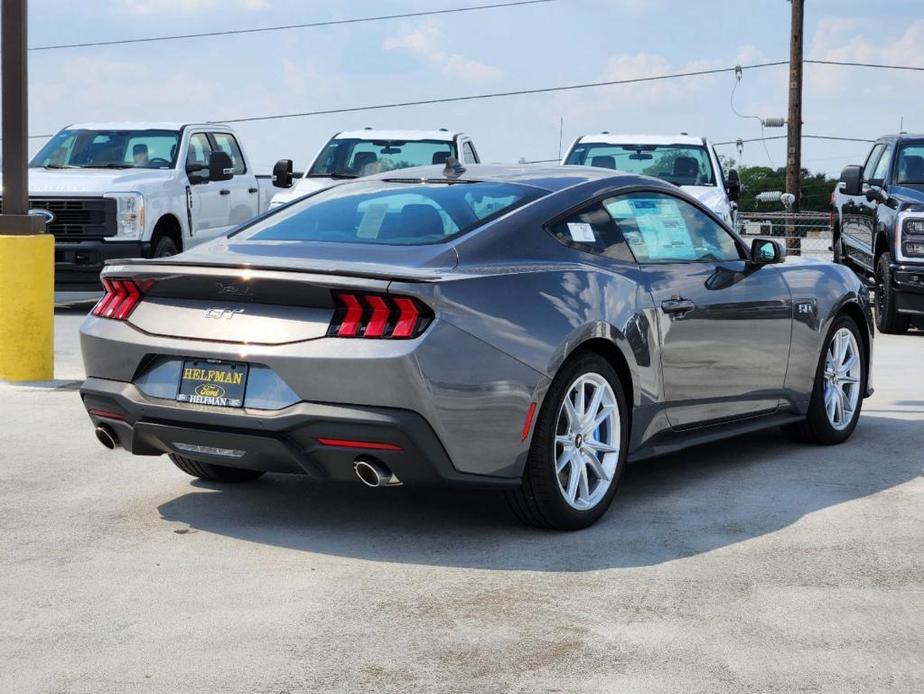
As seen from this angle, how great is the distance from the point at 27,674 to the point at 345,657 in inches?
35.7

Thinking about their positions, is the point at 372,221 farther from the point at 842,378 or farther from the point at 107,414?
the point at 842,378

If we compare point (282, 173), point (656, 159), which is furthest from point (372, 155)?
point (656, 159)

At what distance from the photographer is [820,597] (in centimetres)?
519

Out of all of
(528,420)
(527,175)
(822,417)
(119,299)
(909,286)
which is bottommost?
(822,417)

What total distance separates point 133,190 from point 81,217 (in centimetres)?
62

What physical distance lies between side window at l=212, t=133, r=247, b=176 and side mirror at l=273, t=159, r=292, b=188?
143cm

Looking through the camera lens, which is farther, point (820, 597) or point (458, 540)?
point (458, 540)

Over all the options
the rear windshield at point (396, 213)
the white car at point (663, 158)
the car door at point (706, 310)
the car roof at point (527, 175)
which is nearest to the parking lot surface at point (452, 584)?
the car door at point (706, 310)

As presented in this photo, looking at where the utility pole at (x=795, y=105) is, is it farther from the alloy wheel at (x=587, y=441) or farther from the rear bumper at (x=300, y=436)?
the rear bumper at (x=300, y=436)

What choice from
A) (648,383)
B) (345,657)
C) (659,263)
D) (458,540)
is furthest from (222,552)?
(659,263)

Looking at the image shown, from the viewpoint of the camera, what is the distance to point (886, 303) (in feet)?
50.9

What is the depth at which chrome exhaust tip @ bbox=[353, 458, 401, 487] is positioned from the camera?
5508mm

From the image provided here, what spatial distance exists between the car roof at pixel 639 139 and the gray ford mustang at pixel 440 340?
10.1 metres

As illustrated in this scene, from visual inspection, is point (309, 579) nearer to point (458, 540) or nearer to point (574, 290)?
point (458, 540)
